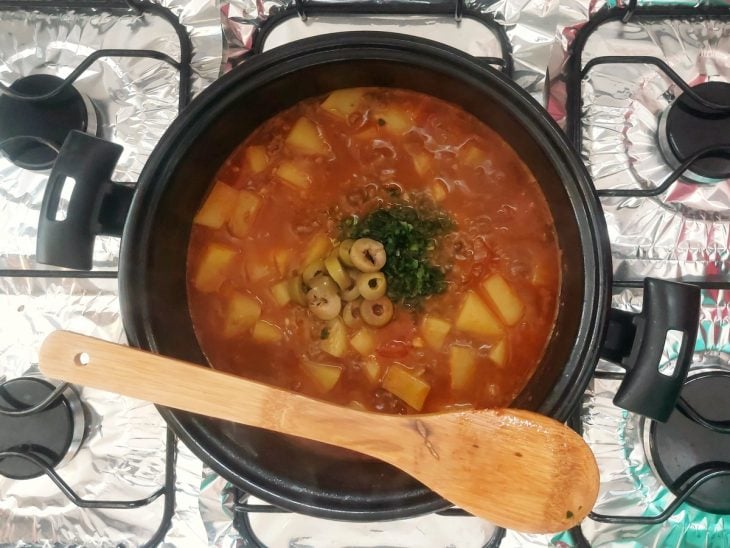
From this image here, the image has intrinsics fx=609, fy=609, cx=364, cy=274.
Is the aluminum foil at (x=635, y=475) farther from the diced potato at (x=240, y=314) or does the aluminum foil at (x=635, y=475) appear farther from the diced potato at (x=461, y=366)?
the diced potato at (x=240, y=314)

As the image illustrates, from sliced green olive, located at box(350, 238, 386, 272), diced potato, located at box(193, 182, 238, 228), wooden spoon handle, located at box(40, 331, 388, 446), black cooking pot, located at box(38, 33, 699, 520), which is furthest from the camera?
diced potato, located at box(193, 182, 238, 228)

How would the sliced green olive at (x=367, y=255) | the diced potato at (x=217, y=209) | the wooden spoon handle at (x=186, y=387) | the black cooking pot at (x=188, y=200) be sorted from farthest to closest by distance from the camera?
the diced potato at (x=217, y=209) < the sliced green olive at (x=367, y=255) < the black cooking pot at (x=188, y=200) < the wooden spoon handle at (x=186, y=387)

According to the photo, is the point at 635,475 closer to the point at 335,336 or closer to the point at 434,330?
the point at 434,330

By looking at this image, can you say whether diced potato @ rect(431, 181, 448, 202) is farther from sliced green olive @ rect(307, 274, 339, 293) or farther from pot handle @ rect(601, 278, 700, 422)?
pot handle @ rect(601, 278, 700, 422)

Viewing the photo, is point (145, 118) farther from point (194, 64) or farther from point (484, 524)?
point (484, 524)

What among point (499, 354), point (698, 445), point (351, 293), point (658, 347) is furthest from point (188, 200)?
point (698, 445)

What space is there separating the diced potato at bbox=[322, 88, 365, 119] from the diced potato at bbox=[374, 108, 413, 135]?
56 mm

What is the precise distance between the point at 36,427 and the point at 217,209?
0.61m

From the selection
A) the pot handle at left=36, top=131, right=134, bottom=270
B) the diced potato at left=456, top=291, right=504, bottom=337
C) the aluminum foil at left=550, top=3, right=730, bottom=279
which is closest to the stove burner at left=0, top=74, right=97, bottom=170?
the pot handle at left=36, top=131, right=134, bottom=270

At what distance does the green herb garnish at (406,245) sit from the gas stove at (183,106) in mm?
381

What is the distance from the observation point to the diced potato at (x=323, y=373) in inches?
48.4

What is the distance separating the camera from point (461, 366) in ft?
4.00

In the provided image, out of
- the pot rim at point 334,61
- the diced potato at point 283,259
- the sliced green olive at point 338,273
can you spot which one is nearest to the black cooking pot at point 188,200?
the pot rim at point 334,61

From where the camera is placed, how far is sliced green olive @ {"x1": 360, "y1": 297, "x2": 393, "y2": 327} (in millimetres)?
Result: 1207
